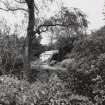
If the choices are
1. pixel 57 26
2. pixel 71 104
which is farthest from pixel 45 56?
pixel 71 104

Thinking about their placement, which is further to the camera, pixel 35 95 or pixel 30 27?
pixel 30 27

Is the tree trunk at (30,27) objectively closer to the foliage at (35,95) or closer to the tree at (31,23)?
the tree at (31,23)

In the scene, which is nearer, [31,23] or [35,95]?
[35,95]

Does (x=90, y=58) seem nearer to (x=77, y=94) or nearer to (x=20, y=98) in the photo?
(x=77, y=94)

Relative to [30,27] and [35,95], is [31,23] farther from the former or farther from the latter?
[35,95]

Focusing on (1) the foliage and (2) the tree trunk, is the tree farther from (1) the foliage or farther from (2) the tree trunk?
(1) the foliage

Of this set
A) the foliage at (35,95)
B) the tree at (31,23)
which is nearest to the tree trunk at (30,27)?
the tree at (31,23)

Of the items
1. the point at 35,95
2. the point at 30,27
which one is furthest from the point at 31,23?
the point at 35,95

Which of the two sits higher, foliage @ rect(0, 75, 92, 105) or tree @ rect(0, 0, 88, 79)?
tree @ rect(0, 0, 88, 79)

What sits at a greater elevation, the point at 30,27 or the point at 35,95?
the point at 30,27

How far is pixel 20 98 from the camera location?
8.62 metres

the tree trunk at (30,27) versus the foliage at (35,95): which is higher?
the tree trunk at (30,27)

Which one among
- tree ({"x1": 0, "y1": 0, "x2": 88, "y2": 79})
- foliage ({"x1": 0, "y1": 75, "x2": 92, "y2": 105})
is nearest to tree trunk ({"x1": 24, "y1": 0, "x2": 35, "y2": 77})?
tree ({"x1": 0, "y1": 0, "x2": 88, "y2": 79})

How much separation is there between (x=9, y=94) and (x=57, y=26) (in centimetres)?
951
